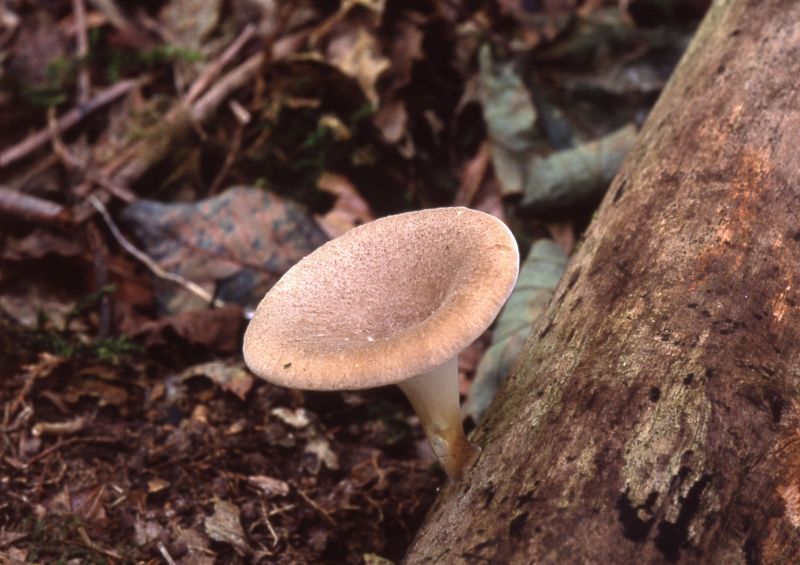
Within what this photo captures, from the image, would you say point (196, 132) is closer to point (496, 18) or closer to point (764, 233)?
point (496, 18)

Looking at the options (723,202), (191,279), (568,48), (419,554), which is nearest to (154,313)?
(191,279)

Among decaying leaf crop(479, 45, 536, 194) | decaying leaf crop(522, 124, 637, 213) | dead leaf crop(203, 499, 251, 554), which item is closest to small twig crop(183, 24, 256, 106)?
decaying leaf crop(479, 45, 536, 194)

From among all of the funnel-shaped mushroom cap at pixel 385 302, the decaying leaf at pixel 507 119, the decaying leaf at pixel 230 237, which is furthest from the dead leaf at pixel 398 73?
the funnel-shaped mushroom cap at pixel 385 302

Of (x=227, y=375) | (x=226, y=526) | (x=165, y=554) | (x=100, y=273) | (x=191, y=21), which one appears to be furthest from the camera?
(x=191, y=21)

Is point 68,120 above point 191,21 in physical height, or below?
below

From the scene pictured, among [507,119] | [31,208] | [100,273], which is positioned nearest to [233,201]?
[100,273]

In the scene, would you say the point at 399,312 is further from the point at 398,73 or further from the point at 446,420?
the point at 398,73

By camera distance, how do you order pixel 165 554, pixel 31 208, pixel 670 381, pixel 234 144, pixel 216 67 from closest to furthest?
pixel 670 381 → pixel 165 554 → pixel 31 208 → pixel 234 144 → pixel 216 67

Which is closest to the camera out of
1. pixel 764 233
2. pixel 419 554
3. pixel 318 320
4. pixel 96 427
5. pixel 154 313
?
pixel 419 554
